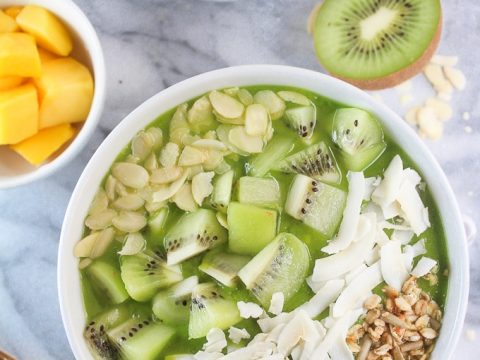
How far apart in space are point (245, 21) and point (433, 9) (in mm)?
377

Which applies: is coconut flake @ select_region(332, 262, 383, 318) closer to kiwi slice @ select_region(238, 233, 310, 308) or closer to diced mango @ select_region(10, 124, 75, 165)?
kiwi slice @ select_region(238, 233, 310, 308)

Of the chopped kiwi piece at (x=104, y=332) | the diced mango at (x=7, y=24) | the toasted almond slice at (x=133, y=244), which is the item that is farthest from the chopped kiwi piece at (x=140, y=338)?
the diced mango at (x=7, y=24)

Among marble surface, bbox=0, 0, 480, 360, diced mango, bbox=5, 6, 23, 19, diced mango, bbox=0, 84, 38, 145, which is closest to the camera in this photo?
diced mango, bbox=0, 84, 38, 145

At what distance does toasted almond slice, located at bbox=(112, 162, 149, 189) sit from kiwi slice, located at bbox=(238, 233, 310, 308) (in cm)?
25

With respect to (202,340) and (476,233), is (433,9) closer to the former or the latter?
(476,233)

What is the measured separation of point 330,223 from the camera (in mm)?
1569

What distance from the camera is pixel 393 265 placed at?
5.10ft

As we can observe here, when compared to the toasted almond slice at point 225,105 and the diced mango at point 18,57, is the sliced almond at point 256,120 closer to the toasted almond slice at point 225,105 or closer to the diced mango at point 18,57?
the toasted almond slice at point 225,105

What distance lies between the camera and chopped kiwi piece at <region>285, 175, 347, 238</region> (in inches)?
61.2

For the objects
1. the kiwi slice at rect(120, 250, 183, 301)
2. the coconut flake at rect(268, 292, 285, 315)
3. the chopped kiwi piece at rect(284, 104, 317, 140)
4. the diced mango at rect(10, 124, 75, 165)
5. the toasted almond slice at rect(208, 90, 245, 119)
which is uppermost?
the chopped kiwi piece at rect(284, 104, 317, 140)

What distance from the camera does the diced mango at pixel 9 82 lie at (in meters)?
1.52

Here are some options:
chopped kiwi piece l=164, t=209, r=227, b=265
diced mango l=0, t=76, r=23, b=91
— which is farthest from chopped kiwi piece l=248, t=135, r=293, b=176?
diced mango l=0, t=76, r=23, b=91

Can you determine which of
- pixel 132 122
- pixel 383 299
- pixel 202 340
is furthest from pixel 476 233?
pixel 132 122

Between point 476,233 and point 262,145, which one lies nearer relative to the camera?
point 262,145
